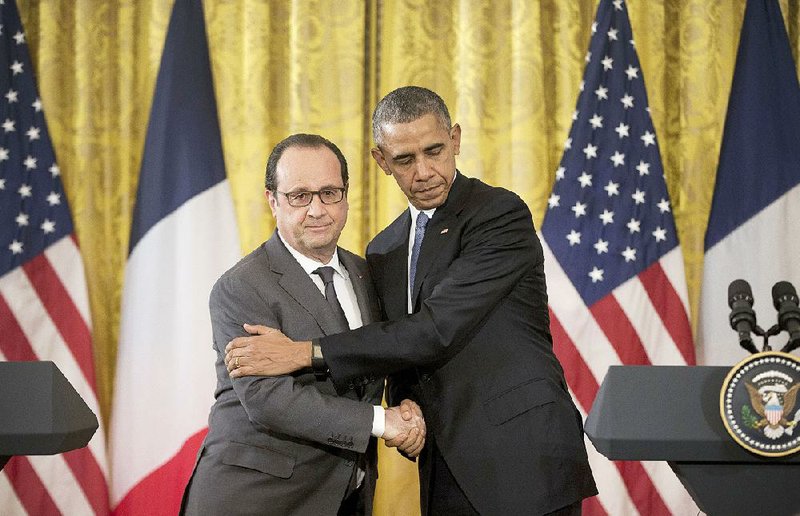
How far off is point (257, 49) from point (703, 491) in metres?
3.41

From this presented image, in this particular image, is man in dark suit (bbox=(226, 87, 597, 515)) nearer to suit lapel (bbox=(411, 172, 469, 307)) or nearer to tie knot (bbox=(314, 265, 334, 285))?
suit lapel (bbox=(411, 172, 469, 307))

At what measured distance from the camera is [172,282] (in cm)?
467

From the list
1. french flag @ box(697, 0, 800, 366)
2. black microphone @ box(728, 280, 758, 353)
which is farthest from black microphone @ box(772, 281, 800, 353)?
french flag @ box(697, 0, 800, 366)

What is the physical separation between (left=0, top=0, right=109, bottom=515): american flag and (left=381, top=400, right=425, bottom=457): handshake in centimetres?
241

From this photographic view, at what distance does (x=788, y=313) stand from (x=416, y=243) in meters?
1.22

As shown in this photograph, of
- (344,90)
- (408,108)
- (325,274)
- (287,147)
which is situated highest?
(344,90)

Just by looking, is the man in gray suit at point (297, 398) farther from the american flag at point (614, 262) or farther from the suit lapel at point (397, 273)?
the american flag at point (614, 262)

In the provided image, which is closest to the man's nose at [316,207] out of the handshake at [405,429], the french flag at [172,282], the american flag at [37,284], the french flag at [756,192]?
the handshake at [405,429]

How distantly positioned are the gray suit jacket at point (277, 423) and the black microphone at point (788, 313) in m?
1.11

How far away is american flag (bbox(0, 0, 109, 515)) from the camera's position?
4.59m

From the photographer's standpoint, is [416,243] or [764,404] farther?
[416,243]

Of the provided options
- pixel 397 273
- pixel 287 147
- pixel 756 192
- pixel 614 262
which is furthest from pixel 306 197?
pixel 756 192

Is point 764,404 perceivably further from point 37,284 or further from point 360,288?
point 37,284

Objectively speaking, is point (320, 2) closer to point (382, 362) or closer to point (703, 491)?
point (382, 362)
